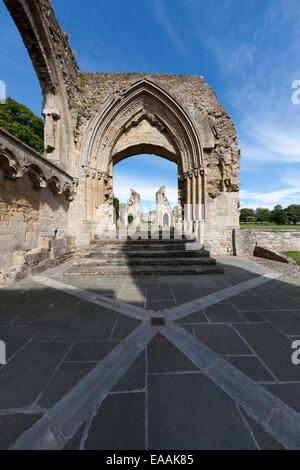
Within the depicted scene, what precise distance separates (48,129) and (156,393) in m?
8.07

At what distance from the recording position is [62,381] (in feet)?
4.67

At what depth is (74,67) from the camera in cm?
730

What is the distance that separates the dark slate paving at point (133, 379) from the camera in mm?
1360

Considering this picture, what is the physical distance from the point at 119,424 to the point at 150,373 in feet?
1.50

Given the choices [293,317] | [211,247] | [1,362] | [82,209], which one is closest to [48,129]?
[82,209]

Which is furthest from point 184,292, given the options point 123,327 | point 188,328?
point 123,327

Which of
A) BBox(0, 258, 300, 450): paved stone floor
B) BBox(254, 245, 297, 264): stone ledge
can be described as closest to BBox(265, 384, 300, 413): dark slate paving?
BBox(0, 258, 300, 450): paved stone floor

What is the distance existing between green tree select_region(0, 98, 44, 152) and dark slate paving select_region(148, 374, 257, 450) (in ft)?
58.8

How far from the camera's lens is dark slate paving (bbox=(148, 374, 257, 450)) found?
100 cm

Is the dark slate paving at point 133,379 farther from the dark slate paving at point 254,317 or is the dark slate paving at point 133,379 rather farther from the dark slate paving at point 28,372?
the dark slate paving at point 254,317

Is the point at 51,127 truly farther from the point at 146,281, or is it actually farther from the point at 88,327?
the point at 88,327

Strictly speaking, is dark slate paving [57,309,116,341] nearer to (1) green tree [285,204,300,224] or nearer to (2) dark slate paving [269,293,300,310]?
(2) dark slate paving [269,293,300,310]

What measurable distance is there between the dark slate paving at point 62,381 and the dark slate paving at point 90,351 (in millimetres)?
75
